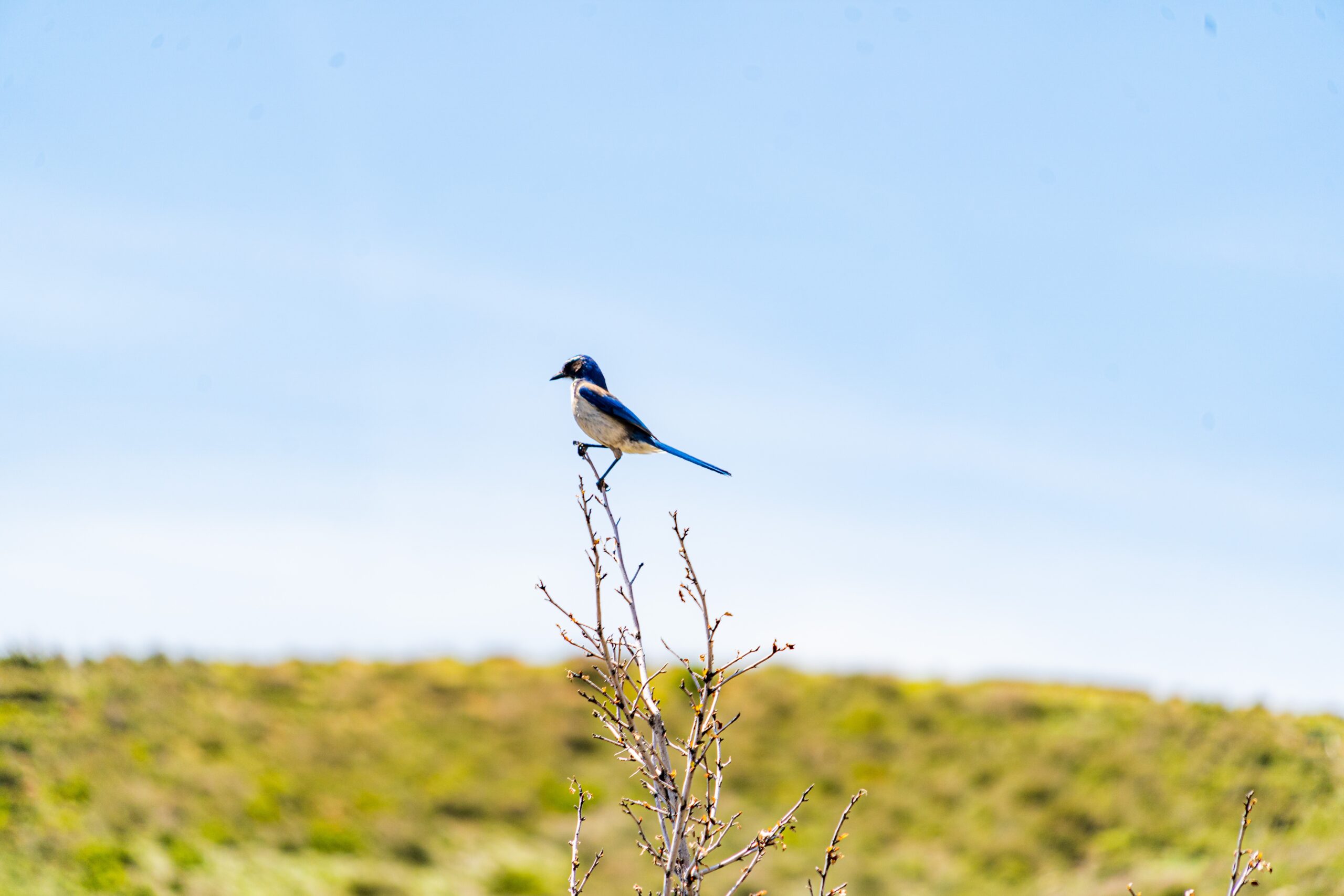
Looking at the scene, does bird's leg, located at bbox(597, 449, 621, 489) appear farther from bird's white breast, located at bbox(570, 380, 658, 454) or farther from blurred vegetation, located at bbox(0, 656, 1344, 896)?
blurred vegetation, located at bbox(0, 656, 1344, 896)

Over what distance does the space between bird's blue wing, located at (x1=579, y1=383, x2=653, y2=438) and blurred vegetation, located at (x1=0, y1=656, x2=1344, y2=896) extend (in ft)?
46.6

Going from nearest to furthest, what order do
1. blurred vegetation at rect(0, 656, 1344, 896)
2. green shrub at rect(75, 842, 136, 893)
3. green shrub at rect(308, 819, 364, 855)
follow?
green shrub at rect(75, 842, 136, 893) → blurred vegetation at rect(0, 656, 1344, 896) → green shrub at rect(308, 819, 364, 855)

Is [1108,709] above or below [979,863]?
above

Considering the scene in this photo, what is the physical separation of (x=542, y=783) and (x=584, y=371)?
17.4 meters

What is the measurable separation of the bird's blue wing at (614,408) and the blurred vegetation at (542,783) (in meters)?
14.2

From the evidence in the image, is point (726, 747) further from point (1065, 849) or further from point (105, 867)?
point (105, 867)

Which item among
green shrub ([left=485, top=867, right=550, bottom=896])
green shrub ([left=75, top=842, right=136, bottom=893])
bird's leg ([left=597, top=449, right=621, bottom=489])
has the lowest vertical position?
green shrub ([left=485, top=867, right=550, bottom=896])

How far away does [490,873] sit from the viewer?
19312 millimetres

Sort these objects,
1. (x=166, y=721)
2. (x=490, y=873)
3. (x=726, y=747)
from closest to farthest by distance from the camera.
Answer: (x=490, y=873) → (x=166, y=721) → (x=726, y=747)

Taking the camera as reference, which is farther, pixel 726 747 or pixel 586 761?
pixel 726 747

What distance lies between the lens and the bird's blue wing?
708 centimetres

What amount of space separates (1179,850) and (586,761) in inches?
493

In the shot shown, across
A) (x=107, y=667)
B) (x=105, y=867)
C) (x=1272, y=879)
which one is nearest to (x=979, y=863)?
(x=1272, y=879)

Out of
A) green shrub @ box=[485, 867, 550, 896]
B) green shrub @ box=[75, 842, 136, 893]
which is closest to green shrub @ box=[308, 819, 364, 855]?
green shrub @ box=[485, 867, 550, 896]
